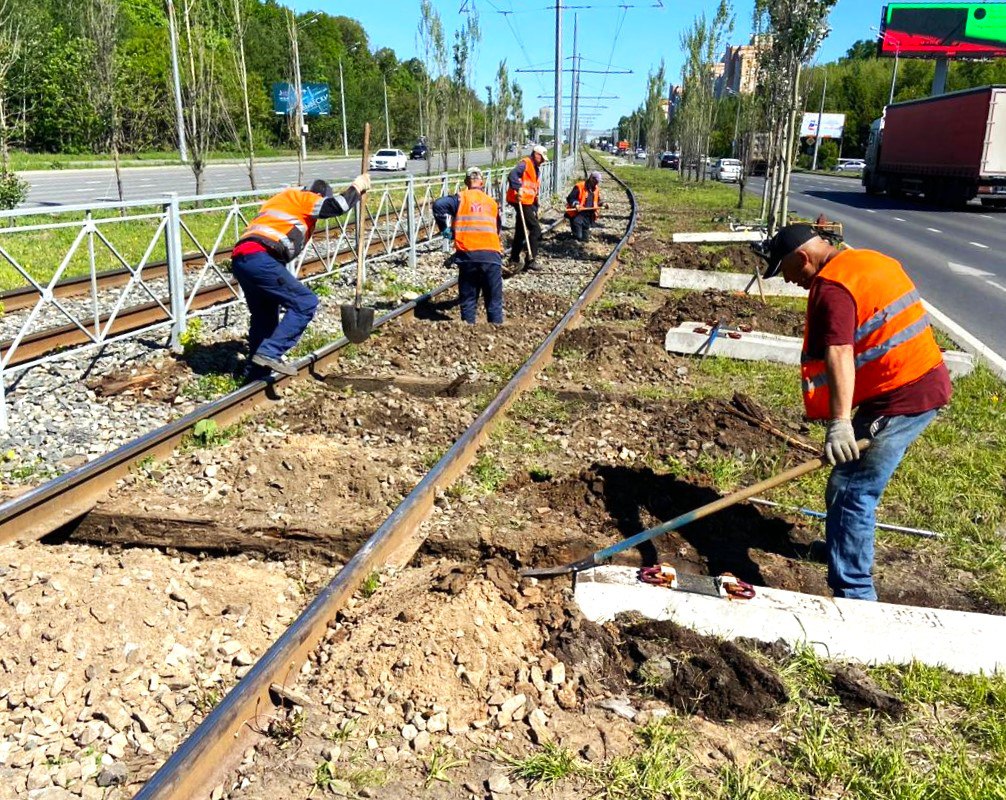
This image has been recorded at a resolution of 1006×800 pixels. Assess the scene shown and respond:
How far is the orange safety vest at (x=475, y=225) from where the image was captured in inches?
352

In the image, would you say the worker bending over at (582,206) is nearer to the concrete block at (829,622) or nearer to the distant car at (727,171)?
the concrete block at (829,622)

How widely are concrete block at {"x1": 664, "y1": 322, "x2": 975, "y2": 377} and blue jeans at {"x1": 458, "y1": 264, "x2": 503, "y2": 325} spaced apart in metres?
1.87

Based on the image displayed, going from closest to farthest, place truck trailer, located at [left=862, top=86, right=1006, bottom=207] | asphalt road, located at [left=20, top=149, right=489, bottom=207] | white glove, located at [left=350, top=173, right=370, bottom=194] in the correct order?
white glove, located at [left=350, top=173, right=370, bottom=194], asphalt road, located at [left=20, top=149, right=489, bottom=207], truck trailer, located at [left=862, top=86, right=1006, bottom=207]

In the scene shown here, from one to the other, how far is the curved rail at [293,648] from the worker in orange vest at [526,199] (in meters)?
7.99

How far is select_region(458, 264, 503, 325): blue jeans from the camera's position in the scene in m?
9.16

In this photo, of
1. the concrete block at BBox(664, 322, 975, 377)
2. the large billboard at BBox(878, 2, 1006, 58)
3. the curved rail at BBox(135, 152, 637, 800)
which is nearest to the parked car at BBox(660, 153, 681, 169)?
the large billboard at BBox(878, 2, 1006, 58)

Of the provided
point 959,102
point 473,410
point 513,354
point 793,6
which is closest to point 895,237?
point 793,6

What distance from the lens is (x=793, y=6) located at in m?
15.0

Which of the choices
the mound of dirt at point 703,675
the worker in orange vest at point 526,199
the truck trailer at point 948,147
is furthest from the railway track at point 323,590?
the truck trailer at point 948,147

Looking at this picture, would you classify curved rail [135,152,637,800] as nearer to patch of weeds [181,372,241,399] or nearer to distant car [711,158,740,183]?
patch of weeds [181,372,241,399]

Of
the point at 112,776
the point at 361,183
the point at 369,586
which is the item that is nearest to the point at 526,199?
the point at 361,183

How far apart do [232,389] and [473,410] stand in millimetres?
1967

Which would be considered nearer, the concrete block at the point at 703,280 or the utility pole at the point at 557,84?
the concrete block at the point at 703,280

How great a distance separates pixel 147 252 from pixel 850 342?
6.06 m
